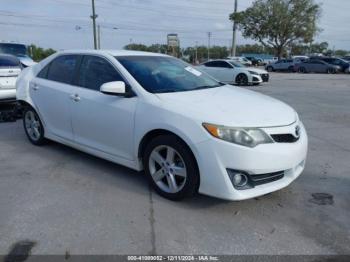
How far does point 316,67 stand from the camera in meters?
34.1

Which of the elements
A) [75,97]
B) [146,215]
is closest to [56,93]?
[75,97]

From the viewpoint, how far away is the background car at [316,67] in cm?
3294

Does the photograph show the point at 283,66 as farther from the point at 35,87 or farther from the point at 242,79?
the point at 35,87

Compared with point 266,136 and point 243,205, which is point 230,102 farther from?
point 243,205

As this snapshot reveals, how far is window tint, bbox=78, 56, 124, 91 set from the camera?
4.41 m

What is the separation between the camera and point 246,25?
51562mm

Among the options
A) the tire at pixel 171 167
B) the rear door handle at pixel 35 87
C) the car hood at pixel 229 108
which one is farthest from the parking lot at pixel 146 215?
the rear door handle at pixel 35 87

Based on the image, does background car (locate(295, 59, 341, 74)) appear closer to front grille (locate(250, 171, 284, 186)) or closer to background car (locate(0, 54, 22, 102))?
background car (locate(0, 54, 22, 102))

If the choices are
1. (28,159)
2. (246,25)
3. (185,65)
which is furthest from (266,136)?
(246,25)

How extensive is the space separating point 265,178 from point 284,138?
0.45 meters

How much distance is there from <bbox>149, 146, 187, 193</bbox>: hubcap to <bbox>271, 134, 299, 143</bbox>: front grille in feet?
3.08

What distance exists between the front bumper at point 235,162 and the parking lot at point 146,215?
11.1 inches

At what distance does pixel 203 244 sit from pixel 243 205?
88 centimetres

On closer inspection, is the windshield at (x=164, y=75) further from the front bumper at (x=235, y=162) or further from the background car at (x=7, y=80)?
the background car at (x=7, y=80)
